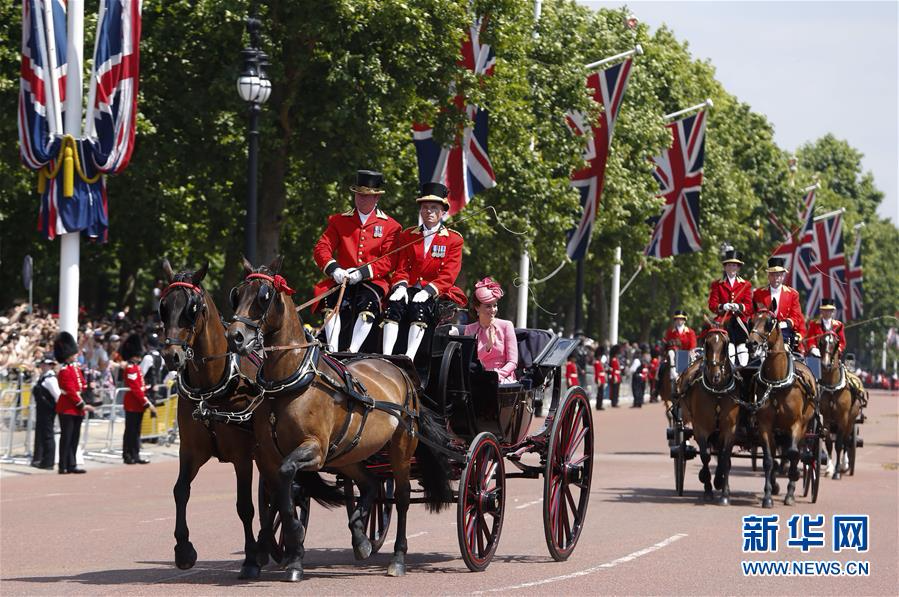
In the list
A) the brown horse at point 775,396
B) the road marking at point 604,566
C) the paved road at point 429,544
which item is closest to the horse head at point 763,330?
the brown horse at point 775,396

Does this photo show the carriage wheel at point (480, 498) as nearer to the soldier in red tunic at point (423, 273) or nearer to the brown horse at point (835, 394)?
the soldier in red tunic at point (423, 273)

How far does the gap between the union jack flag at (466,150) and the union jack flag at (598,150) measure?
6367 mm

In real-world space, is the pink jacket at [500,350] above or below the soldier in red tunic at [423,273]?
below

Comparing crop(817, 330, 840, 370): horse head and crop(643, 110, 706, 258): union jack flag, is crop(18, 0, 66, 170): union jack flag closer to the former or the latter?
crop(817, 330, 840, 370): horse head

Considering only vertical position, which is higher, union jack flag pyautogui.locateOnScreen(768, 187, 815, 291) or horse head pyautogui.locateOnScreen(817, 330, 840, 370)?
union jack flag pyautogui.locateOnScreen(768, 187, 815, 291)

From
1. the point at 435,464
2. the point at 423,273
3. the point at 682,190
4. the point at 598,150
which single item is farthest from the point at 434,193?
the point at 682,190

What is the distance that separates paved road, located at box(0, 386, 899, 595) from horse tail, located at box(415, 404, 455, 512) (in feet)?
1.79

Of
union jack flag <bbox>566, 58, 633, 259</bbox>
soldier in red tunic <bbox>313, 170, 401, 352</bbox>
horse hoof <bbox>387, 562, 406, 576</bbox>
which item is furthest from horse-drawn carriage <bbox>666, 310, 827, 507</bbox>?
union jack flag <bbox>566, 58, 633, 259</bbox>

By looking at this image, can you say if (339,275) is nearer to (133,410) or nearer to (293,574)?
(293,574)

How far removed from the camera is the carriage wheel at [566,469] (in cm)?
1274

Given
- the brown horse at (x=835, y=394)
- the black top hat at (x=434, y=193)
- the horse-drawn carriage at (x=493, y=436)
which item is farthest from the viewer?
the brown horse at (x=835, y=394)

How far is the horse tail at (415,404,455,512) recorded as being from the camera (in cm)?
1216

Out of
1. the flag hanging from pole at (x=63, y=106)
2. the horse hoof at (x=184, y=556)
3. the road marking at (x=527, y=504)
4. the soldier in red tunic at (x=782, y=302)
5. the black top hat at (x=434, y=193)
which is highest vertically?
the flag hanging from pole at (x=63, y=106)

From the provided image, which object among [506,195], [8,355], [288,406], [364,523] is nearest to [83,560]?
[364,523]
